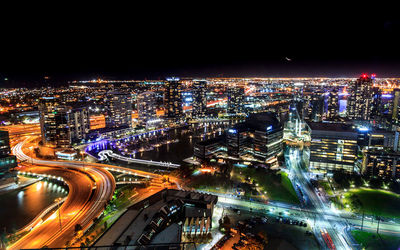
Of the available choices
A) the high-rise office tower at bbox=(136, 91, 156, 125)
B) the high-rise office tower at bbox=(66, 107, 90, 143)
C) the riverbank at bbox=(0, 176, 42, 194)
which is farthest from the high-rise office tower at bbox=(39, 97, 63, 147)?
the high-rise office tower at bbox=(136, 91, 156, 125)

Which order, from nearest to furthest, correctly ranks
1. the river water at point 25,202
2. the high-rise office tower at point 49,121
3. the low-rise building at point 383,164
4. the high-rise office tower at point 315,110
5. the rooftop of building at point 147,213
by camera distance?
the rooftop of building at point 147,213 → the river water at point 25,202 → the low-rise building at point 383,164 → the high-rise office tower at point 49,121 → the high-rise office tower at point 315,110

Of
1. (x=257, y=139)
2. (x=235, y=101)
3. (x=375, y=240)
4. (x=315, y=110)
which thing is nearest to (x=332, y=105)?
(x=315, y=110)

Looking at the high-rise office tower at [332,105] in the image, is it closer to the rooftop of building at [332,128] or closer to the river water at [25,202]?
the rooftop of building at [332,128]

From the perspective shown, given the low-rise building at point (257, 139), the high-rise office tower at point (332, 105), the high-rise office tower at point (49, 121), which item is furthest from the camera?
the high-rise office tower at point (332, 105)

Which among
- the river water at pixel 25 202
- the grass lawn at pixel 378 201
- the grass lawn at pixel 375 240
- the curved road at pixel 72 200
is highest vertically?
the curved road at pixel 72 200

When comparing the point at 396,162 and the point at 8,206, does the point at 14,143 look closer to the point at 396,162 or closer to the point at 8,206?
the point at 8,206

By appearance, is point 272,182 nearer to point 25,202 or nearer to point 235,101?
point 25,202

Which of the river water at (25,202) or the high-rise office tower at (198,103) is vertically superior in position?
the high-rise office tower at (198,103)

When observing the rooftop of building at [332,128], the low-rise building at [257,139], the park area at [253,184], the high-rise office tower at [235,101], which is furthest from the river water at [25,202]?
the high-rise office tower at [235,101]

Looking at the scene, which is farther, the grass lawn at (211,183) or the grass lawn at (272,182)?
the grass lawn at (211,183)
